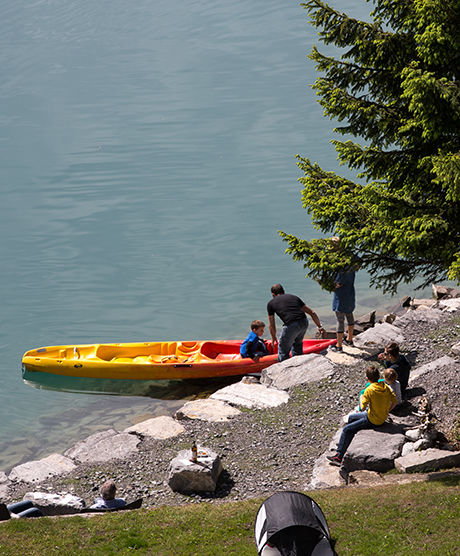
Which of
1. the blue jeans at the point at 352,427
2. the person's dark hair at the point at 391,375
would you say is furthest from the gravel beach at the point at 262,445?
the person's dark hair at the point at 391,375

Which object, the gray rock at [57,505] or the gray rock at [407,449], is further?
the gray rock at [407,449]

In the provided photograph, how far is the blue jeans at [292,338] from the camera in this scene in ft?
57.4

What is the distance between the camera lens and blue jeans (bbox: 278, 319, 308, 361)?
688 inches

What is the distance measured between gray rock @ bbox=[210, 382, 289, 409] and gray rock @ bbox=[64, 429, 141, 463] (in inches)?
93.3

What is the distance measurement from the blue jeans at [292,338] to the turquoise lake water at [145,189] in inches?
155

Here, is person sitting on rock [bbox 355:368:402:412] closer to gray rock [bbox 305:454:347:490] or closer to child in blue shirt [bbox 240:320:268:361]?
gray rock [bbox 305:454:347:490]

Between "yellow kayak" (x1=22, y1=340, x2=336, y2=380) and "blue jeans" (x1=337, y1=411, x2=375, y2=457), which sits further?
"yellow kayak" (x1=22, y1=340, x2=336, y2=380)

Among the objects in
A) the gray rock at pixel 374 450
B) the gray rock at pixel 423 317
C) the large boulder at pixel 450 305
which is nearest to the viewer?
the gray rock at pixel 374 450

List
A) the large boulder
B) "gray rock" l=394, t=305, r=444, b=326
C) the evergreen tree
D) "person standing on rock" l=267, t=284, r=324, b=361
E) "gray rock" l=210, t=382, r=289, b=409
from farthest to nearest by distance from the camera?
the large boulder, "gray rock" l=394, t=305, r=444, b=326, "person standing on rock" l=267, t=284, r=324, b=361, "gray rock" l=210, t=382, r=289, b=409, the evergreen tree

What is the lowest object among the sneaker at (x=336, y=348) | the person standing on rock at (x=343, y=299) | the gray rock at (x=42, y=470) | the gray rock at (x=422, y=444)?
the gray rock at (x=42, y=470)

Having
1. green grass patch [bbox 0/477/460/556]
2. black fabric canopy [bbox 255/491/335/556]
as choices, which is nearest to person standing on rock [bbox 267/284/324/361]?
green grass patch [bbox 0/477/460/556]

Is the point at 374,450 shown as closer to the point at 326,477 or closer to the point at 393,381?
the point at 326,477

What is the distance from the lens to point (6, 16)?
108 metres

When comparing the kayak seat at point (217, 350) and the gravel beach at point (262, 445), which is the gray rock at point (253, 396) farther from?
the kayak seat at point (217, 350)
